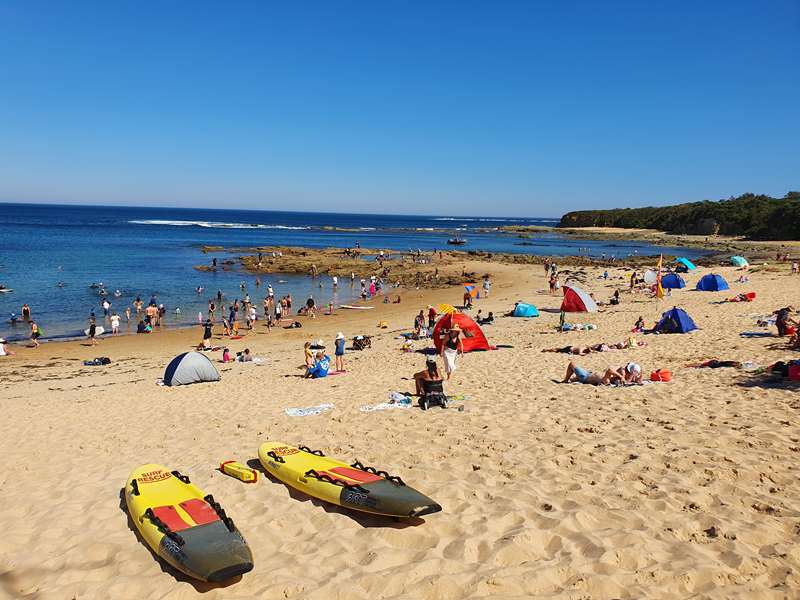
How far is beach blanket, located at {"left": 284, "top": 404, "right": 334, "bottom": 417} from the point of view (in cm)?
965

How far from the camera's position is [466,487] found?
5.89m

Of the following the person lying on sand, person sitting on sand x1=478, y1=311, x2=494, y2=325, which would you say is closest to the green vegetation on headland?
person sitting on sand x1=478, y1=311, x2=494, y2=325

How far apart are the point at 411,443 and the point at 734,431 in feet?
14.5

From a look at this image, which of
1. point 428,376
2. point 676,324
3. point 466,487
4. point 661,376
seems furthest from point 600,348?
point 466,487

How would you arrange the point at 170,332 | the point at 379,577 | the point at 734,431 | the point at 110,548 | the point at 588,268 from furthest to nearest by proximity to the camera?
the point at 588,268 < the point at 170,332 < the point at 734,431 < the point at 110,548 < the point at 379,577

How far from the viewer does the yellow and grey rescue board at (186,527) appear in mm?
4453

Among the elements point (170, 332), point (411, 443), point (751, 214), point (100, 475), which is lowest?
point (170, 332)

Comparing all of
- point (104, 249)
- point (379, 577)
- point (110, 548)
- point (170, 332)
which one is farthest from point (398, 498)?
point (104, 249)

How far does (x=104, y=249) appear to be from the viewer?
196ft

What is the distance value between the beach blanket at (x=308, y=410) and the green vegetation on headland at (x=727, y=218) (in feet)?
248

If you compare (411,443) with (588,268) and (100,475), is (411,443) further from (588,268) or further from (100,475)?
(588,268)

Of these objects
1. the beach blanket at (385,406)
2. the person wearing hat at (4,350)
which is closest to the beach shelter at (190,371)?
the beach blanket at (385,406)

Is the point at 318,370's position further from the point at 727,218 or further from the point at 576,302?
the point at 727,218

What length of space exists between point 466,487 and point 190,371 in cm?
1037
